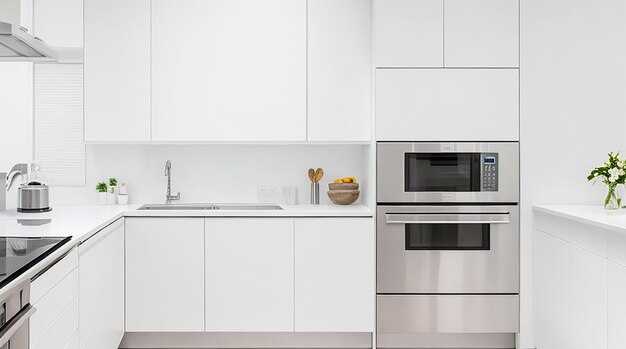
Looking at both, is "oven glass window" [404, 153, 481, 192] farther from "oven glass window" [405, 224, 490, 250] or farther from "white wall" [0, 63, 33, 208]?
"white wall" [0, 63, 33, 208]

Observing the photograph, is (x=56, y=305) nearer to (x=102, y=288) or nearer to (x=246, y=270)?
(x=102, y=288)

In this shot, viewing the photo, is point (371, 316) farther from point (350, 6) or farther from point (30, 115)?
point (30, 115)

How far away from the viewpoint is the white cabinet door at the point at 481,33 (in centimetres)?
313

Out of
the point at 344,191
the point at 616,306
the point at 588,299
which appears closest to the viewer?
the point at 616,306

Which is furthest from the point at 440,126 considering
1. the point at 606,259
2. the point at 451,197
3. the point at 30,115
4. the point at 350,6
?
the point at 30,115

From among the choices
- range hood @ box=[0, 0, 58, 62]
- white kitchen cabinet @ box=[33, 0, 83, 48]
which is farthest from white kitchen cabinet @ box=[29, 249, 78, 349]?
white kitchen cabinet @ box=[33, 0, 83, 48]

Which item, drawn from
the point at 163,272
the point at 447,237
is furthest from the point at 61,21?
the point at 447,237

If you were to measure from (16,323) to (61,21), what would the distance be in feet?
7.76

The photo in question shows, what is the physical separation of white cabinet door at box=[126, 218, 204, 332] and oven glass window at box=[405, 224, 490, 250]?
1.23 meters

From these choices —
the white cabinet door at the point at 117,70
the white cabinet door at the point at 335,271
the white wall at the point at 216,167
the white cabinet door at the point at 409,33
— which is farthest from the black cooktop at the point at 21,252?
the white cabinet door at the point at 409,33

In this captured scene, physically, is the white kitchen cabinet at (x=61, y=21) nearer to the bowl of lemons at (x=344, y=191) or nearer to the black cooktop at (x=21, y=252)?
the black cooktop at (x=21, y=252)

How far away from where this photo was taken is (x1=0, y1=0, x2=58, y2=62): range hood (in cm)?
214

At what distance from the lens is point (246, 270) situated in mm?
3182

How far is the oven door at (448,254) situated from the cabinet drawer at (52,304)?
1.68 metres
